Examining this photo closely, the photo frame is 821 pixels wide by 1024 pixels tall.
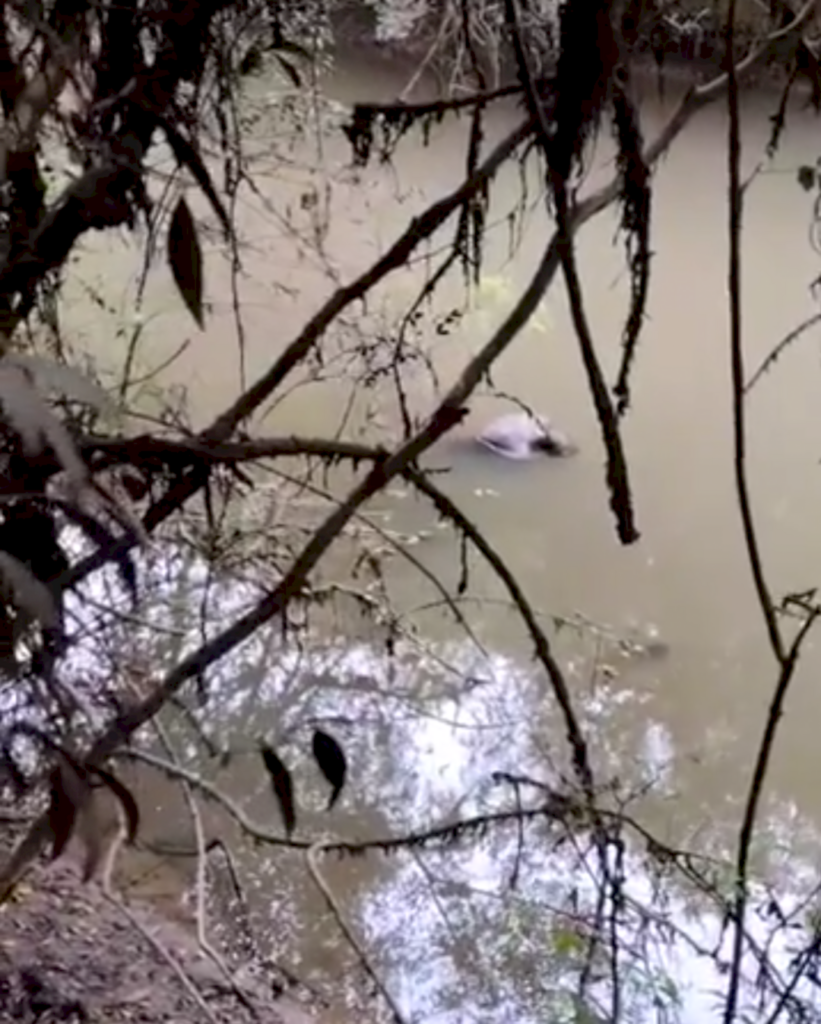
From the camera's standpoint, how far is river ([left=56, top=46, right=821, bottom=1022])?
271cm

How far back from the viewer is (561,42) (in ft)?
3.48

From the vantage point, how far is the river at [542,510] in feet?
8.89

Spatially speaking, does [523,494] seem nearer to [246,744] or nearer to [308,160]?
[308,160]

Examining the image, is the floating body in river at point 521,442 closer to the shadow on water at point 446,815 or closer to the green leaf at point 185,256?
the shadow on water at point 446,815

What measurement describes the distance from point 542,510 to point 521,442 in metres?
0.25

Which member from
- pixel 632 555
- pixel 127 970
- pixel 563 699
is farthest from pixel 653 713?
pixel 563 699

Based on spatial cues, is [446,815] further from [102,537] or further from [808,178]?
[102,537]

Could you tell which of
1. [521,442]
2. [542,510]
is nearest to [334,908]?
[542,510]

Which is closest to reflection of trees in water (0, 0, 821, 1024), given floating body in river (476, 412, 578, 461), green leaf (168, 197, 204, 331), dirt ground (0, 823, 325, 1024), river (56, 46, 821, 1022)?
green leaf (168, 197, 204, 331)

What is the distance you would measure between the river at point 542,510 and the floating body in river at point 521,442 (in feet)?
0.15

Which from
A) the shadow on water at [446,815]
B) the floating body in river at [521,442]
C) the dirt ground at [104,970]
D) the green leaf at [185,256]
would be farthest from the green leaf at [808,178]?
the floating body in river at [521,442]

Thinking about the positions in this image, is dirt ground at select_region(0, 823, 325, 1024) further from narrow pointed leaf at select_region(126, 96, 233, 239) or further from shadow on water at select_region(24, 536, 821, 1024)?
narrow pointed leaf at select_region(126, 96, 233, 239)

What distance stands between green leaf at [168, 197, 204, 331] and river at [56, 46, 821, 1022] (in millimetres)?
877

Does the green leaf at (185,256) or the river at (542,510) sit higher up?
the river at (542,510)
